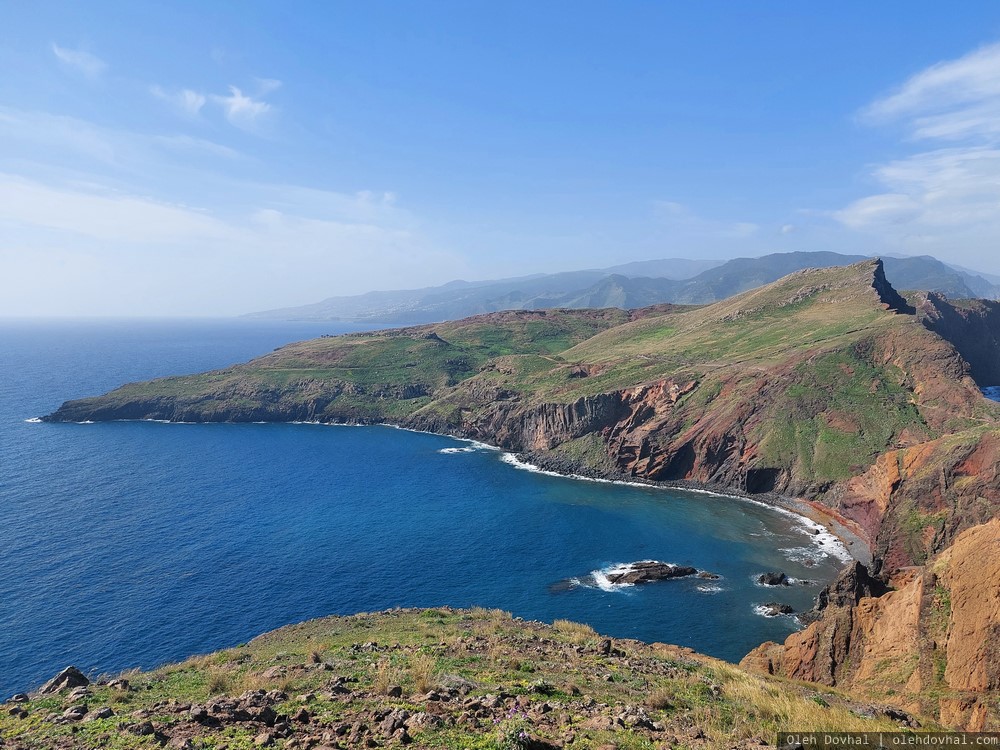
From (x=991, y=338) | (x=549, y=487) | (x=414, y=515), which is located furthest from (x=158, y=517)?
(x=991, y=338)

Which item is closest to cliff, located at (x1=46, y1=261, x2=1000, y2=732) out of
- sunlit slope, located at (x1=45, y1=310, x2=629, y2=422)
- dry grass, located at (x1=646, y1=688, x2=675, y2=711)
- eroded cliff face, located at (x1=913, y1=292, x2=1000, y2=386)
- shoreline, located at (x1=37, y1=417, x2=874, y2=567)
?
sunlit slope, located at (x1=45, y1=310, x2=629, y2=422)

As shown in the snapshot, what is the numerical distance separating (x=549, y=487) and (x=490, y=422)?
135 ft

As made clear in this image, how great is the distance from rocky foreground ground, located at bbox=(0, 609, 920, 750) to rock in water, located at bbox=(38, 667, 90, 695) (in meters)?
0.07

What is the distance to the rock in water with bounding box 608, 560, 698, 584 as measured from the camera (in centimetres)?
6334

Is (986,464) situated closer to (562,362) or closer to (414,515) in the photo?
(414,515)

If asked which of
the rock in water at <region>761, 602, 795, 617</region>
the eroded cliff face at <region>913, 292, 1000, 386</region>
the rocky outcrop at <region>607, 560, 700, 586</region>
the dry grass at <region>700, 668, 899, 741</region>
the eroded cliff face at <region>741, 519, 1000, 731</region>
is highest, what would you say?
the eroded cliff face at <region>913, 292, 1000, 386</region>

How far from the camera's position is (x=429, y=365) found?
189 m

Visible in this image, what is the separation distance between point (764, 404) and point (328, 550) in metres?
80.5

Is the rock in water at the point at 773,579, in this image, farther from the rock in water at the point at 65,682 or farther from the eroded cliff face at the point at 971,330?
the eroded cliff face at the point at 971,330

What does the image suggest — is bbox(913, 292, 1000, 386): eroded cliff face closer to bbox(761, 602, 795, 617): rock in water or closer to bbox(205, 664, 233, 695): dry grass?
bbox(761, 602, 795, 617): rock in water

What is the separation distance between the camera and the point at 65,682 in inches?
994

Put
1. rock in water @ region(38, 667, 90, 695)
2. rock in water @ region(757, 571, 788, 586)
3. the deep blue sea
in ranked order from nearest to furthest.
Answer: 1. rock in water @ region(38, 667, 90, 695)
2. the deep blue sea
3. rock in water @ region(757, 571, 788, 586)

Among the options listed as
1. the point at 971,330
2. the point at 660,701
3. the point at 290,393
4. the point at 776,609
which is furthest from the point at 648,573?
the point at 971,330

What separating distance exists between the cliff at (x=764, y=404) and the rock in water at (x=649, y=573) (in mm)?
20325
